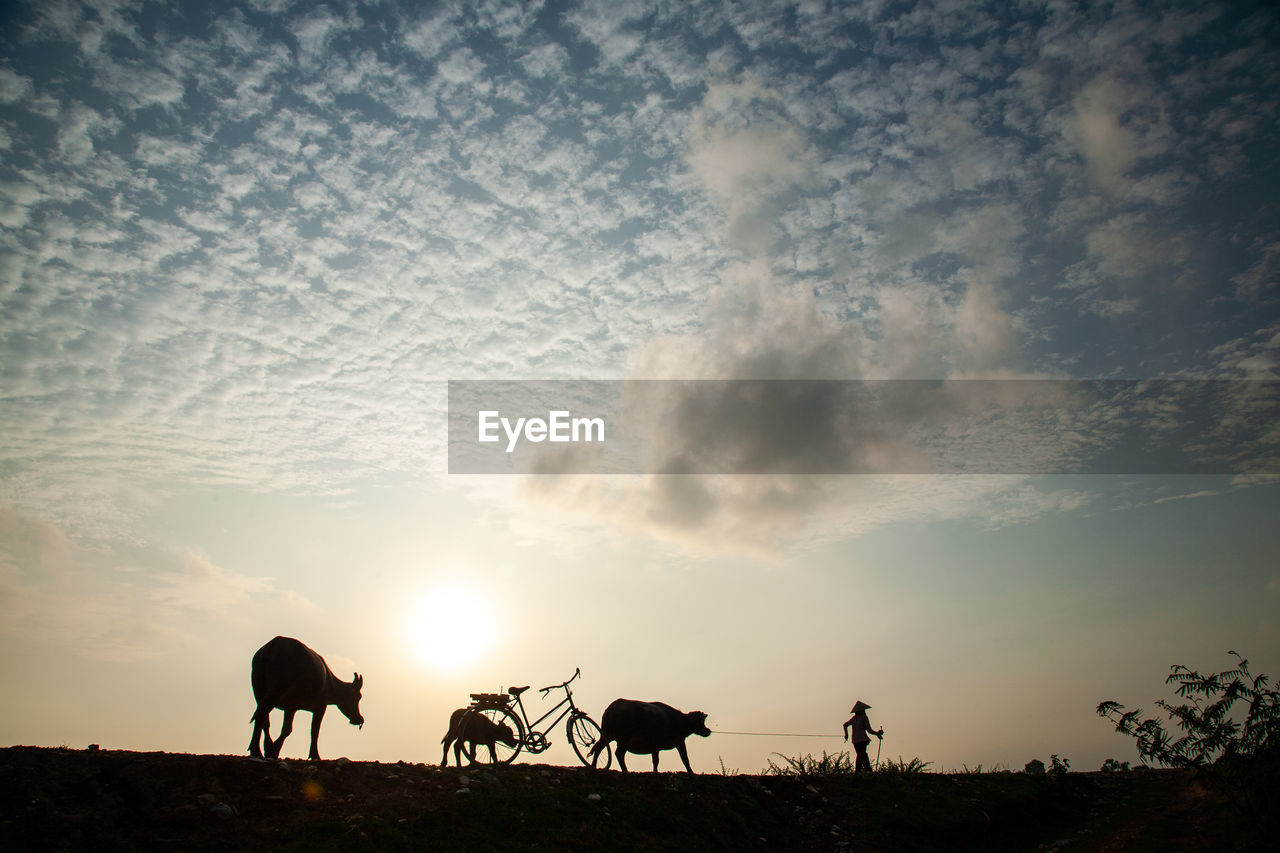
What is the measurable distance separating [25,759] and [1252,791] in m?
20.7

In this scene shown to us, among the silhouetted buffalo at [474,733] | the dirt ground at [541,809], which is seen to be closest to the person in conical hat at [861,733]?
the dirt ground at [541,809]

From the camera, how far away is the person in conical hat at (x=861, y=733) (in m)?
21.1

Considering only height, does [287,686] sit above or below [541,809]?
above

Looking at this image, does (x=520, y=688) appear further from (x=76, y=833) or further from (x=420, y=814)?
(x=76, y=833)

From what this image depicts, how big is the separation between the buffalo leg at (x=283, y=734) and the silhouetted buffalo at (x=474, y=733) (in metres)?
3.95

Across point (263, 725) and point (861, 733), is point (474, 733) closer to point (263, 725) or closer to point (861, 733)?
point (263, 725)

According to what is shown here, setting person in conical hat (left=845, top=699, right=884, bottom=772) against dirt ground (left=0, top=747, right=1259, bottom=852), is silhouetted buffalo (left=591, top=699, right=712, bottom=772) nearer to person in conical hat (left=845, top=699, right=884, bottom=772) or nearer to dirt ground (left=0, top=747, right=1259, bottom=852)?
dirt ground (left=0, top=747, right=1259, bottom=852)

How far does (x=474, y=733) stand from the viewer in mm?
17453

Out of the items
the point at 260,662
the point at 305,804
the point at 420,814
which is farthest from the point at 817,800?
the point at 260,662

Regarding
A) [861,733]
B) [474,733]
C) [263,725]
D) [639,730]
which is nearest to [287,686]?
[263,725]

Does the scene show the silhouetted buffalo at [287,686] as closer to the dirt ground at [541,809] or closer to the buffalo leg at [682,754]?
the dirt ground at [541,809]

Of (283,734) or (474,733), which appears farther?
(474,733)

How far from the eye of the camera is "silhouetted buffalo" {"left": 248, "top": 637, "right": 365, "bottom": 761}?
1421cm

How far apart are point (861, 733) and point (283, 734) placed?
55.1 ft
